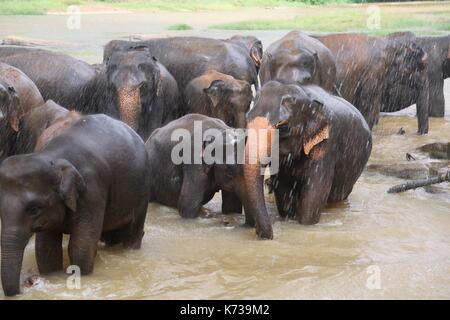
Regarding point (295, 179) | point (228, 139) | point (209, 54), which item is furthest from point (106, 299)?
point (209, 54)

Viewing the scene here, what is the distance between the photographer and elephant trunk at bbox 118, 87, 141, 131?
8125 millimetres

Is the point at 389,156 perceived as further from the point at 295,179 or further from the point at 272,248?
the point at 272,248

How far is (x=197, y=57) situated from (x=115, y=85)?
1968 millimetres

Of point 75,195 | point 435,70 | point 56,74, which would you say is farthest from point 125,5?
point 75,195

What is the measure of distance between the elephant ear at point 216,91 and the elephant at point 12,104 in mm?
1550

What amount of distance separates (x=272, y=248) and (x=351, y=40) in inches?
232

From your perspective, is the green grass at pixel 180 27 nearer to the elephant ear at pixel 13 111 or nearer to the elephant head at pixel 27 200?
the elephant ear at pixel 13 111

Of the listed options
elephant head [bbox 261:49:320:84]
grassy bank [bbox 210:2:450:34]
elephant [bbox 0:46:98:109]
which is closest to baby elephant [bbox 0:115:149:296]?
elephant [bbox 0:46:98:109]

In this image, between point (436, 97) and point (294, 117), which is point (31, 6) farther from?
point (294, 117)

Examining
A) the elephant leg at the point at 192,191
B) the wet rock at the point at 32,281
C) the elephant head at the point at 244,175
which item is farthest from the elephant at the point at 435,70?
the wet rock at the point at 32,281

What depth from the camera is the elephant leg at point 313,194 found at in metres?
6.79

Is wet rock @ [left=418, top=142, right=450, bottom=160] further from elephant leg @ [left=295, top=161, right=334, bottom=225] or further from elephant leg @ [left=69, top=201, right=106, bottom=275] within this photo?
elephant leg @ [left=69, top=201, right=106, bottom=275]

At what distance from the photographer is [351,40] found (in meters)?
11.5

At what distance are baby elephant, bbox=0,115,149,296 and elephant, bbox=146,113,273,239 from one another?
784 mm
